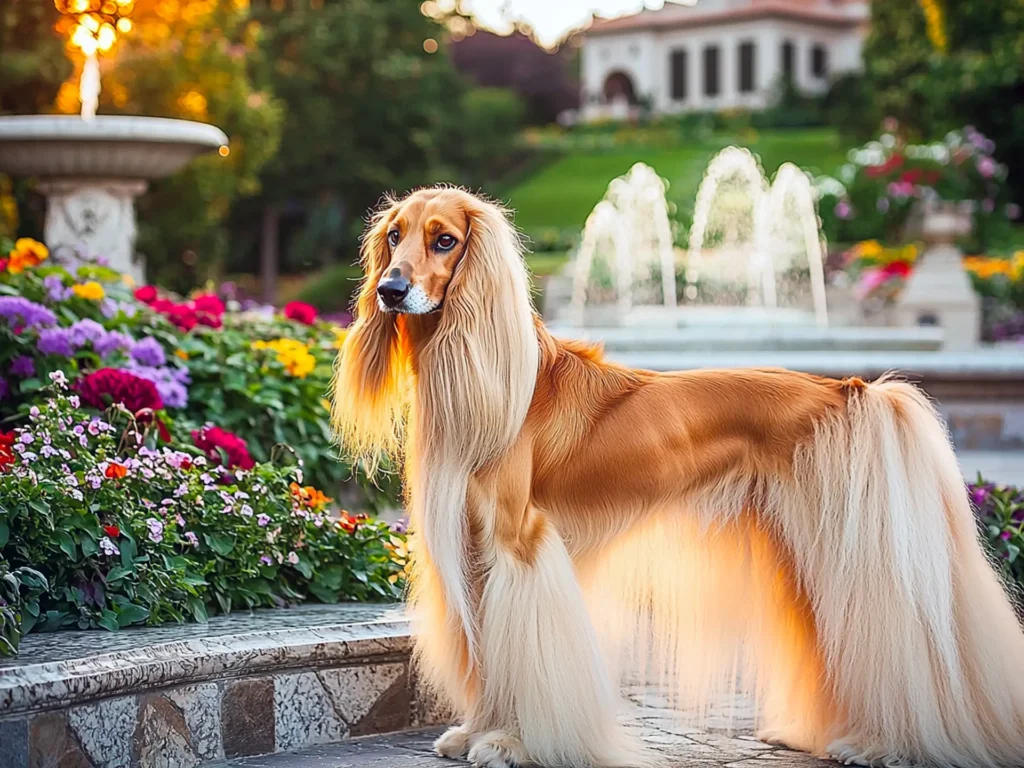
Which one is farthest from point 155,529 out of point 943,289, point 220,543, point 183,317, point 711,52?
point 711,52

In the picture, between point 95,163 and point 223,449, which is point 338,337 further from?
point 95,163

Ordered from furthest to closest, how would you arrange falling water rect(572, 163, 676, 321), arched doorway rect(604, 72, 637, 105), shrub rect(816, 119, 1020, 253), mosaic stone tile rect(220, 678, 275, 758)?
arched doorway rect(604, 72, 637, 105) → shrub rect(816, 119, 1020, 253) → falling water rect(572, 163, 676, 321) → mosaic stone tile rect(220, 678, 275, 758)

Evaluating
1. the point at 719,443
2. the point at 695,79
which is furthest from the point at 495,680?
the point at 695,79

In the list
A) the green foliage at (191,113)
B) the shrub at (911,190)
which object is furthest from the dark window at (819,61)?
the green foliage at (191,113)

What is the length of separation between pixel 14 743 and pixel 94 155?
6.17 m

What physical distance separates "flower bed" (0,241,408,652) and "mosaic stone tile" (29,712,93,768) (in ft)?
0.93

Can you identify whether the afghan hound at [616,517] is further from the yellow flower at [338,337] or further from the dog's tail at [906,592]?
the yellow flower at [338,337]

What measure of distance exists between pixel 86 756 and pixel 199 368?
298 centimetres

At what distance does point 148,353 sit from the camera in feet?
20.1

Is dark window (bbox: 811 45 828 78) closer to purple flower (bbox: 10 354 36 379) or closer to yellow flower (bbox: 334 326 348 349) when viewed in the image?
yellow flower (bbox: 334 326 348 349)

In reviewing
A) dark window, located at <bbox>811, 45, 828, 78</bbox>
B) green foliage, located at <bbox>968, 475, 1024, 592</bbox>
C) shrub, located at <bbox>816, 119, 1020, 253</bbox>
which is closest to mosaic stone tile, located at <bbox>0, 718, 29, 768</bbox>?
green foliage, located at <bbox>968, 475, 1024, 592</bbox>

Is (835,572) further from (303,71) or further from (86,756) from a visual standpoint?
(303,71)

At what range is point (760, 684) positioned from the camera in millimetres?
4363

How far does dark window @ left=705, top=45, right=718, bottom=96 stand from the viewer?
3061 inches
